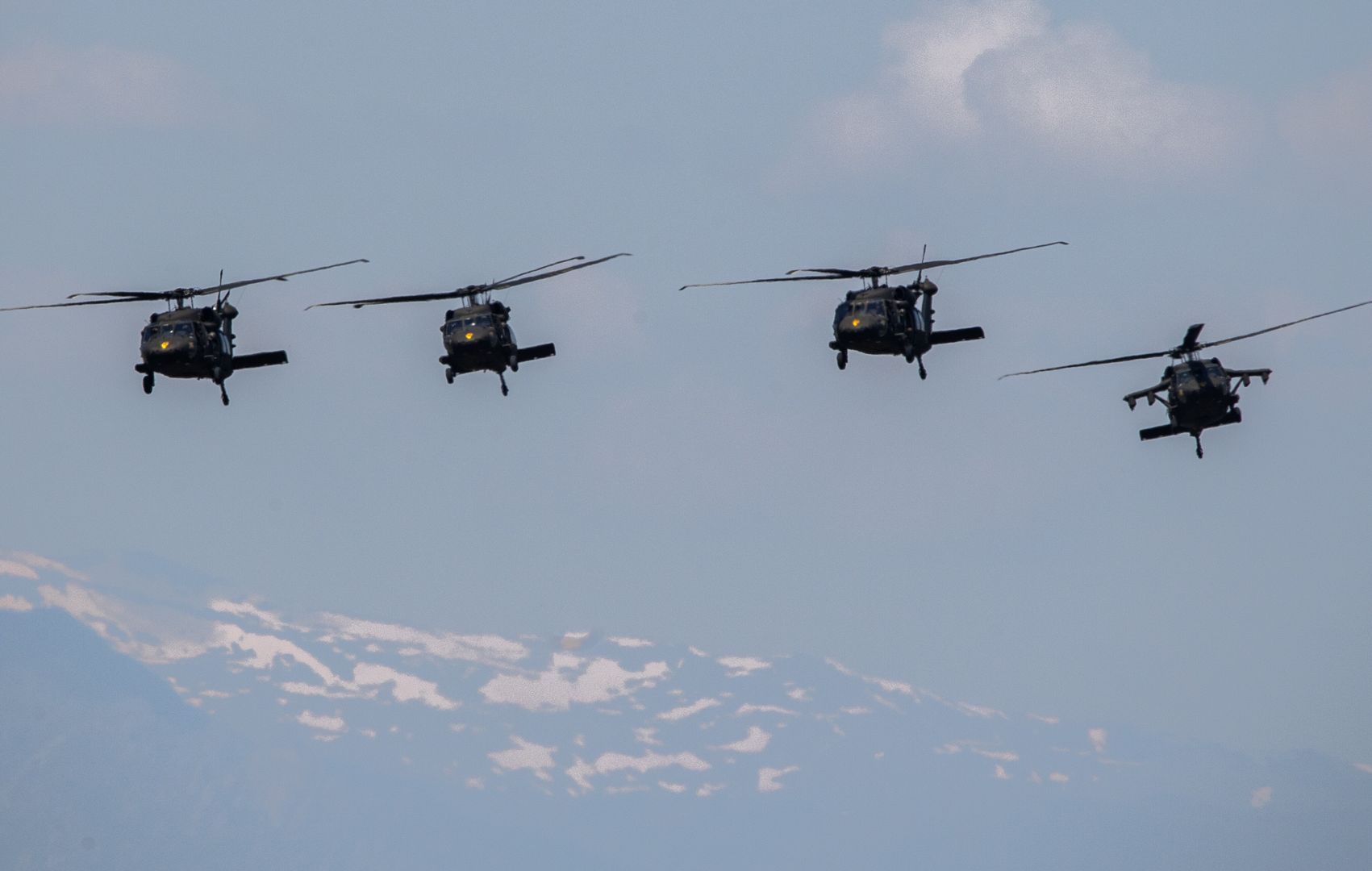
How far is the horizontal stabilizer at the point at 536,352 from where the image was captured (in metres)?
87.9

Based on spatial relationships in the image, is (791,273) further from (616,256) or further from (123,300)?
(123,300)

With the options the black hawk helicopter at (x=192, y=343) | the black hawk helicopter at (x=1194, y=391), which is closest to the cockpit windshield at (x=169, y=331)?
the black hawk helicopter at (x=192, y=343)

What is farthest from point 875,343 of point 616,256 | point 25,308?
point 25,308

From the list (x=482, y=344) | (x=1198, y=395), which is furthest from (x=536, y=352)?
(x=1198, y=395)

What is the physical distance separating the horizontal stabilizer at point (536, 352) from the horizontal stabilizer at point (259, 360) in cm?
956

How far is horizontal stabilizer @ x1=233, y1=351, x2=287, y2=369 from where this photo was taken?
86.4 metres

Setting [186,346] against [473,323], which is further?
[473,323]

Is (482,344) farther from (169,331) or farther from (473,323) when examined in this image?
(169,331)

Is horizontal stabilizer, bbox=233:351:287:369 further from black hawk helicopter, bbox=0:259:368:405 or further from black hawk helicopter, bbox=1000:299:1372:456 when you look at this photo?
black hawk helicopter, bbox=1000:299:1372:456

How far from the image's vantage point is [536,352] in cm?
8825

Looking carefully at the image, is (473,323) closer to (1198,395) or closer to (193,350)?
(193,350)

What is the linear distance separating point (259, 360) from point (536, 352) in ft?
36.8

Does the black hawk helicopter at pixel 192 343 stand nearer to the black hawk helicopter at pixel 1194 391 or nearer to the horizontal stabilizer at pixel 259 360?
the horizontal stabilizer at pixel 259 360

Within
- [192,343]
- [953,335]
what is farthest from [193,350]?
[953,335]
